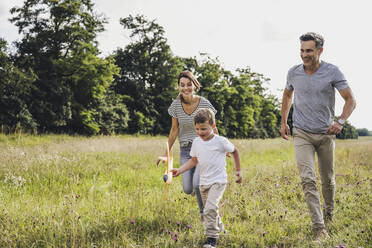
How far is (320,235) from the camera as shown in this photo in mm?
3471

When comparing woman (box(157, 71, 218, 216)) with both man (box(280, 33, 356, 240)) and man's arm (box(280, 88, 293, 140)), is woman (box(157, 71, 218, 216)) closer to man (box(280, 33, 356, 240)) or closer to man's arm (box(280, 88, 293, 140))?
man's arm (box(280, 88, 293, 140))

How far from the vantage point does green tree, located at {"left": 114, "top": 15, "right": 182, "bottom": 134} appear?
3139 cm

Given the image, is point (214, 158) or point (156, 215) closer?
point (214, 158)

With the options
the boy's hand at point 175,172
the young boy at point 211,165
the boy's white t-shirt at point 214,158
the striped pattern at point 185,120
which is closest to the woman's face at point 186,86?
the striped pattern at point 185,120

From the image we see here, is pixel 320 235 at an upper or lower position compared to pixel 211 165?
lower

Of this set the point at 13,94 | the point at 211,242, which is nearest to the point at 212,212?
the point at 211,242

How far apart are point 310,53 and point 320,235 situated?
7.42 feet

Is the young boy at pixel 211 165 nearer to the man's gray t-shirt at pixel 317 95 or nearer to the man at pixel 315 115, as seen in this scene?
the man at pixel 315 115

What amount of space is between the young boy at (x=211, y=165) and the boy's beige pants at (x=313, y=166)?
1109 mm

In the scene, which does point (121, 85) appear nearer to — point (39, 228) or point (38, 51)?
point (38, 51)

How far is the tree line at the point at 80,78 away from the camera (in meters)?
19.5

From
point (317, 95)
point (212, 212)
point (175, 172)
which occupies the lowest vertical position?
point (212, 212)

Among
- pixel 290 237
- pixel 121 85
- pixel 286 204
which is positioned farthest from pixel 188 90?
pixel 121 85

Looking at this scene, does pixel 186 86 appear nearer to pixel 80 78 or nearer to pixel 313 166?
pixel 313 166
